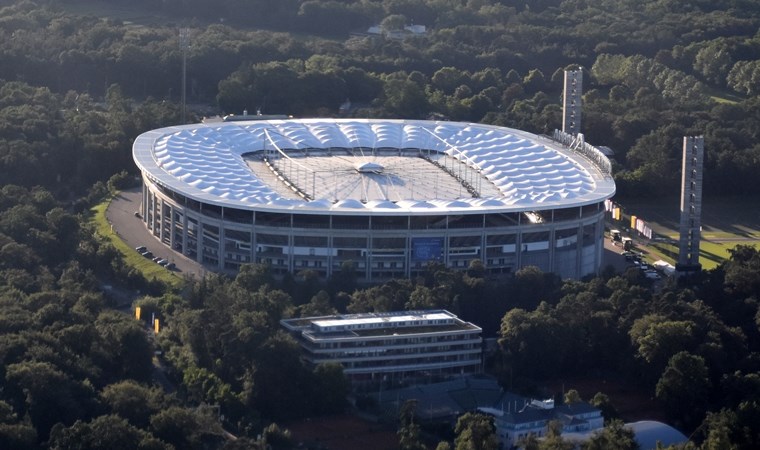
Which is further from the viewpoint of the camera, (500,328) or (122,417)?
(500,328)

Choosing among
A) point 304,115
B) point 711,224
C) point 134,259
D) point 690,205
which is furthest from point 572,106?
point 134,259

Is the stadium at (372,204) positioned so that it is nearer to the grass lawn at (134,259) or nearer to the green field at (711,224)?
the grass lawn at (134,259)

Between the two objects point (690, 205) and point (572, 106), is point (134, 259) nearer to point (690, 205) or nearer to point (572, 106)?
point (690, 205)

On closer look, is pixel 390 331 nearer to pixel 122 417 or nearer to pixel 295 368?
pixel 295 368

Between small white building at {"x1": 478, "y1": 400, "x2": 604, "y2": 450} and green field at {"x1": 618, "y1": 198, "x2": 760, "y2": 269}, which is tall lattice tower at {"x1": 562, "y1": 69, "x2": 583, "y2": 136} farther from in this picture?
small white building at {"x1": 478, "y1": 400, "x2": 604, "y2": 450}

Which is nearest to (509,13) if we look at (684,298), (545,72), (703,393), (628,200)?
(545,72)

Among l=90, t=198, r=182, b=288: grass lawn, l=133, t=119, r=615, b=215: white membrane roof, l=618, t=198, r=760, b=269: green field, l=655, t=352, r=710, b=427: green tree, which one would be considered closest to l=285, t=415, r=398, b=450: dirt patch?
l=655, t=352, r=710, b=427: green tree
